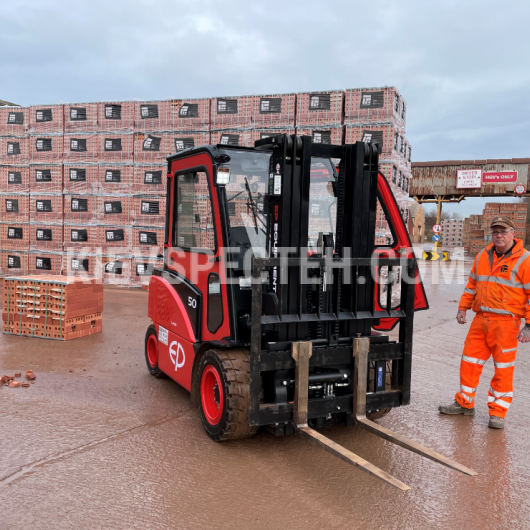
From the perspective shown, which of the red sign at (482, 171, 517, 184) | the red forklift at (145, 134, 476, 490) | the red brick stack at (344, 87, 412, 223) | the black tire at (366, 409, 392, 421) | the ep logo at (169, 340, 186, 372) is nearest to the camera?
the red forklift at (145, 134, 476, 490)

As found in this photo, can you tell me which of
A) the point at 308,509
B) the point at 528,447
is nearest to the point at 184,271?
the point at 308,509

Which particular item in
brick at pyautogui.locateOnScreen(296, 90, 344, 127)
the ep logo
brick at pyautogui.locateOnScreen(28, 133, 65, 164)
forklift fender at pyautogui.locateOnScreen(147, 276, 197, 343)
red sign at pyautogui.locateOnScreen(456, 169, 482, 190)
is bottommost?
the ep logo

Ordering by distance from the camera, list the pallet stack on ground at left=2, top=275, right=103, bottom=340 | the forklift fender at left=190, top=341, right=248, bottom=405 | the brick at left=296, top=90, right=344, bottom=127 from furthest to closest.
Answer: the brick at left=296, top=90, right=344, bottom=127
the pallet stack on ground at left=2, top=275, right=103, bottom=340
the forklift fender at left=190, top=341, right=248, bottom=405

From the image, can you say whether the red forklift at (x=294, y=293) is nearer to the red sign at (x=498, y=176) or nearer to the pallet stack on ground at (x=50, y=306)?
the pallet stack on ground at (x=50, y=306)

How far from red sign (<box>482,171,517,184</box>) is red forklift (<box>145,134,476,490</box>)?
29.7 m

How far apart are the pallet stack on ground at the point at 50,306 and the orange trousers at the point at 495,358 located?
5490 mm

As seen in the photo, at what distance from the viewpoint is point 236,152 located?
4250 millimetres

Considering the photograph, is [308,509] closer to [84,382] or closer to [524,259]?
[524,259]

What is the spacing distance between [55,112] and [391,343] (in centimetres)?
1084

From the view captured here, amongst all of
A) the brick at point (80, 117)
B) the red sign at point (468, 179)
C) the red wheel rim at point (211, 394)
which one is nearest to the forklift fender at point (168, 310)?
the red wheel rim at point (211, 394)

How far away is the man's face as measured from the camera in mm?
4477

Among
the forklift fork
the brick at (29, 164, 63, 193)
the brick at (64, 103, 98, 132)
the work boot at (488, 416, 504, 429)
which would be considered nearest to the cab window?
the forklift fork

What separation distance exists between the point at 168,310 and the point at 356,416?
2225mm

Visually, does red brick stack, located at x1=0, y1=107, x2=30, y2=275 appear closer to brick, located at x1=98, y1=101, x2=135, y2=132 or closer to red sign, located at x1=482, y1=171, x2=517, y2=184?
brick, located at x1=98, y1=101, x2=135, y2=132
